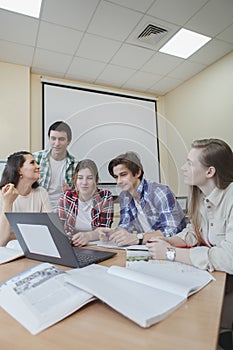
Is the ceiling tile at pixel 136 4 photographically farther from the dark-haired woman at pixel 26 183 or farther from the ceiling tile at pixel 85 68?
the dark-haired woman at pixel 26 183

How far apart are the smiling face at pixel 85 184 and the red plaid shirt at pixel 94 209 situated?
0.02m

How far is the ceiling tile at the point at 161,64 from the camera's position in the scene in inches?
96.9

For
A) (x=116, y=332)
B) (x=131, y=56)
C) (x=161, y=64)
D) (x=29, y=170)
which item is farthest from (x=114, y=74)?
(x=116, y=332)

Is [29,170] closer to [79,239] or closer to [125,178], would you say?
[79,239]

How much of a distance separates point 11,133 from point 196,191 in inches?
80.3

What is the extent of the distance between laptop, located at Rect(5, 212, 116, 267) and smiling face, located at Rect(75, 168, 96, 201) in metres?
0.18

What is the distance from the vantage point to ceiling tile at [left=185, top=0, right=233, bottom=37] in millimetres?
1832

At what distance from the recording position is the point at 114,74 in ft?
8.56

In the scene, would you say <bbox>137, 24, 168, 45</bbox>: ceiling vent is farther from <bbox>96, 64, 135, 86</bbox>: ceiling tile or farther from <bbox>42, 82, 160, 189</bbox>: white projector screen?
<bbox>42, 82, 160, 189</bbox>: white projector screen

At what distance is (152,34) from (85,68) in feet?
2.51

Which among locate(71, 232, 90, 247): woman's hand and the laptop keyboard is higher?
locate(71, 232, 90, 247): woman's hand

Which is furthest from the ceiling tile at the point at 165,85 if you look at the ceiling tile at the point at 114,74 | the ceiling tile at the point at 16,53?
the ceiling tile at the point at 16,53

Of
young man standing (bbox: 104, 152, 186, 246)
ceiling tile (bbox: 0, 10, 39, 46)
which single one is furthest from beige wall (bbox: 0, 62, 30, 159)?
young man standing (bbox: 104, 152, 186, 246)

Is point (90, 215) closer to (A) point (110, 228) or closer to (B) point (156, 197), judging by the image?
(A) point (110, 228)
